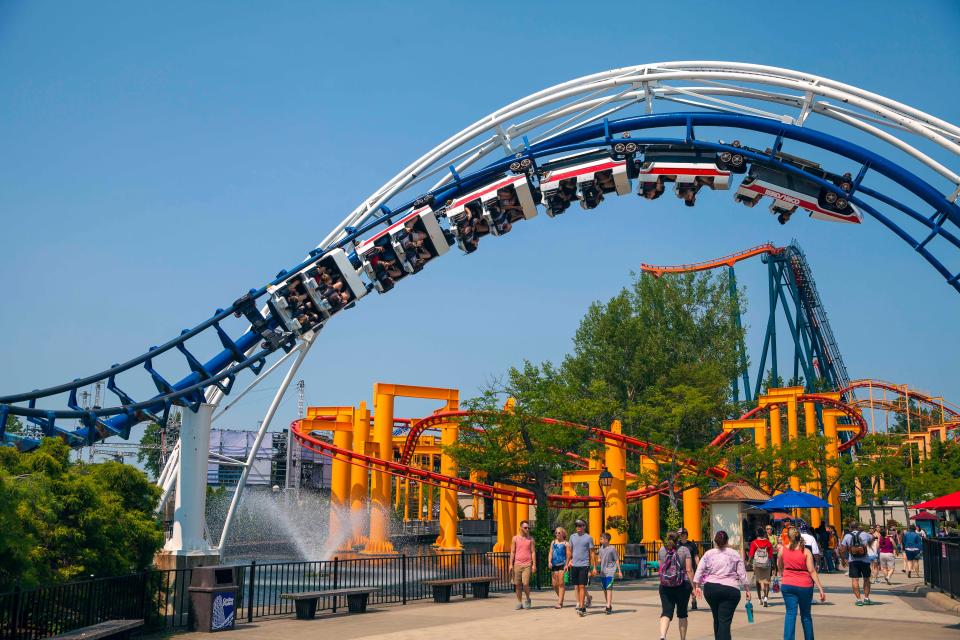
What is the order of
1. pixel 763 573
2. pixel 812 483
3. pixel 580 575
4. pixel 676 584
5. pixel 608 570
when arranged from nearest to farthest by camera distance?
pixel 676 584
pixel 580 575
pixel 608 570
pixel 763 573
pixel 812 483

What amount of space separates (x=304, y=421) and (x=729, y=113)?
28284mm

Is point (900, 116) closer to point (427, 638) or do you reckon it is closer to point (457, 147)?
point (457, 147)

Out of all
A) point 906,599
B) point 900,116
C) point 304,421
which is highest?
point 900,116

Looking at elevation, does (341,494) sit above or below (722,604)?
above

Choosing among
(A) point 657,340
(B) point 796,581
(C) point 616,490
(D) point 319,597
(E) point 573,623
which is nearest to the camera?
(B) point 796,581

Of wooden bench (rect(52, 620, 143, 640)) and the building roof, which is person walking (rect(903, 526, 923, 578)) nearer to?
the building roof

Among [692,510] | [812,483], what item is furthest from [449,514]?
[812,483]

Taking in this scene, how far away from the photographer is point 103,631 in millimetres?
10961

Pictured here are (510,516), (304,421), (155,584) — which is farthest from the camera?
(304,421)

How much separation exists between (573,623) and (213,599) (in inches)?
230

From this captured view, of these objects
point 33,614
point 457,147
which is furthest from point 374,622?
point 457,147

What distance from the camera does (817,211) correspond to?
1742 centimetres

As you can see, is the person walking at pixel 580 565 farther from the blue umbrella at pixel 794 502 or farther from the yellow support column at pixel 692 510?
the yellow support column at pixel 692 510

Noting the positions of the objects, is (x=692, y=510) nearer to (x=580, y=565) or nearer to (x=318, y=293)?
(x=580, y=565)
